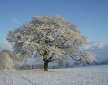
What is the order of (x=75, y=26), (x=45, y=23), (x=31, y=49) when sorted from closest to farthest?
(x=31, y=49) → (x=45, y=23) → (x=75, y=26)

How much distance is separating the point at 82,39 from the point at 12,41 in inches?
547

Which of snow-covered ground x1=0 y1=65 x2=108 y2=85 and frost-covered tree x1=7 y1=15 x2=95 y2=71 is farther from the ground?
frost-covered tree x1=7 y1=15 x2=95 y2=71

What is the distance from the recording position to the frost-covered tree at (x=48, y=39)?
115 ft

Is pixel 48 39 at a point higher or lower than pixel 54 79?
higher

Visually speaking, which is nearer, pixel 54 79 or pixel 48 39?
pixel 54 79

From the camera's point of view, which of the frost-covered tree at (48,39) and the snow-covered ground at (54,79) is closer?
the snow-covered ground at (54,79)

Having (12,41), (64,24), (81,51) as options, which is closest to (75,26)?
(64,24)

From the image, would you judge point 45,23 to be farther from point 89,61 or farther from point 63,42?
point 89,61

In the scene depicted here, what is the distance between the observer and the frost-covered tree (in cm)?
3517

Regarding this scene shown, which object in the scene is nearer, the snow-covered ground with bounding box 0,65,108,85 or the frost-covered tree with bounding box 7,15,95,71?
the snow-covered ground with bounding box 0,65,108,85

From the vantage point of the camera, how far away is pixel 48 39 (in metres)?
36.0

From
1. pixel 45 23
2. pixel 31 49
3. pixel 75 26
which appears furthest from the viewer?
pixel 75 26

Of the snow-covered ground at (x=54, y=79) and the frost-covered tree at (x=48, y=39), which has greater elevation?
the frost-covered tree at (x=48, y=39)

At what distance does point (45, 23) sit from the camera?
3756 cm
